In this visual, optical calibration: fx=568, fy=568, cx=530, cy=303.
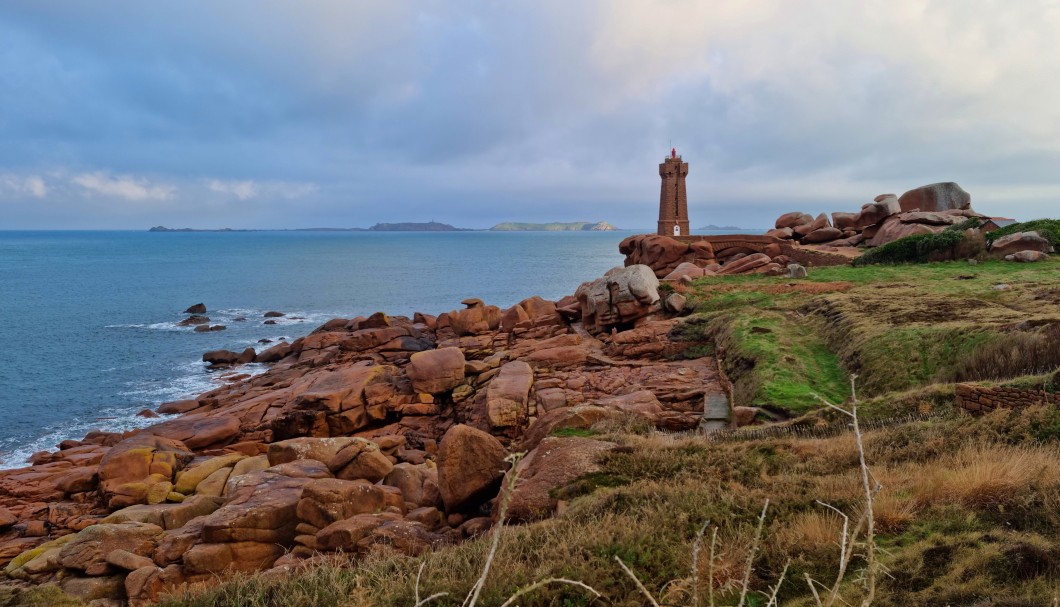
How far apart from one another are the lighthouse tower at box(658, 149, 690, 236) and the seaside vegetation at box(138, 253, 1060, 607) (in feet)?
115

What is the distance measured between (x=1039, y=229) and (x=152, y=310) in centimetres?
6539

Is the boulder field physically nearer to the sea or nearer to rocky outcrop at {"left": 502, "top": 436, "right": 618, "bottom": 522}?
rocky outcrop at {"left": 502, "top": 436, "right": 618, "bottom": 522}

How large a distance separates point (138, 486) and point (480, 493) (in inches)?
421

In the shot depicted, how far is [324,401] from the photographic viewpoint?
20.6 meters

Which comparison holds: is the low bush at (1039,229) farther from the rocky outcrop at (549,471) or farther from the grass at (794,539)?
the rocky outcrop at (549,471)

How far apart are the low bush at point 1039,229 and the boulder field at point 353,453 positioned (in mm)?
17255

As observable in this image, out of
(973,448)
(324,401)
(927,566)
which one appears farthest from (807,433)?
(324,401)

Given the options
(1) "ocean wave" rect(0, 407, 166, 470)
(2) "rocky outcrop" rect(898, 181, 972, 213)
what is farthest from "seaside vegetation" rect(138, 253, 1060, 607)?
(2) "rocky outcrop" rect(898, 181, 972, 213)

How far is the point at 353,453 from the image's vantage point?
46.8ft

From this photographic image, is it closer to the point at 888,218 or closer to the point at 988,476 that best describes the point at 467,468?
the point at 988,476

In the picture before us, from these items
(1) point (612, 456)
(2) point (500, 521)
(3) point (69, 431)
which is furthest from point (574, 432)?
(3) point (69, 431)

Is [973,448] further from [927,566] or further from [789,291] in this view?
[789,291]

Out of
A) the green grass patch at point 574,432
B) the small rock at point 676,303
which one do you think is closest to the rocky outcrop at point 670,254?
the small rock at point 676,303

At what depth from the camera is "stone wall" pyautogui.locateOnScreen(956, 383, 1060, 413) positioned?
8930 mm
